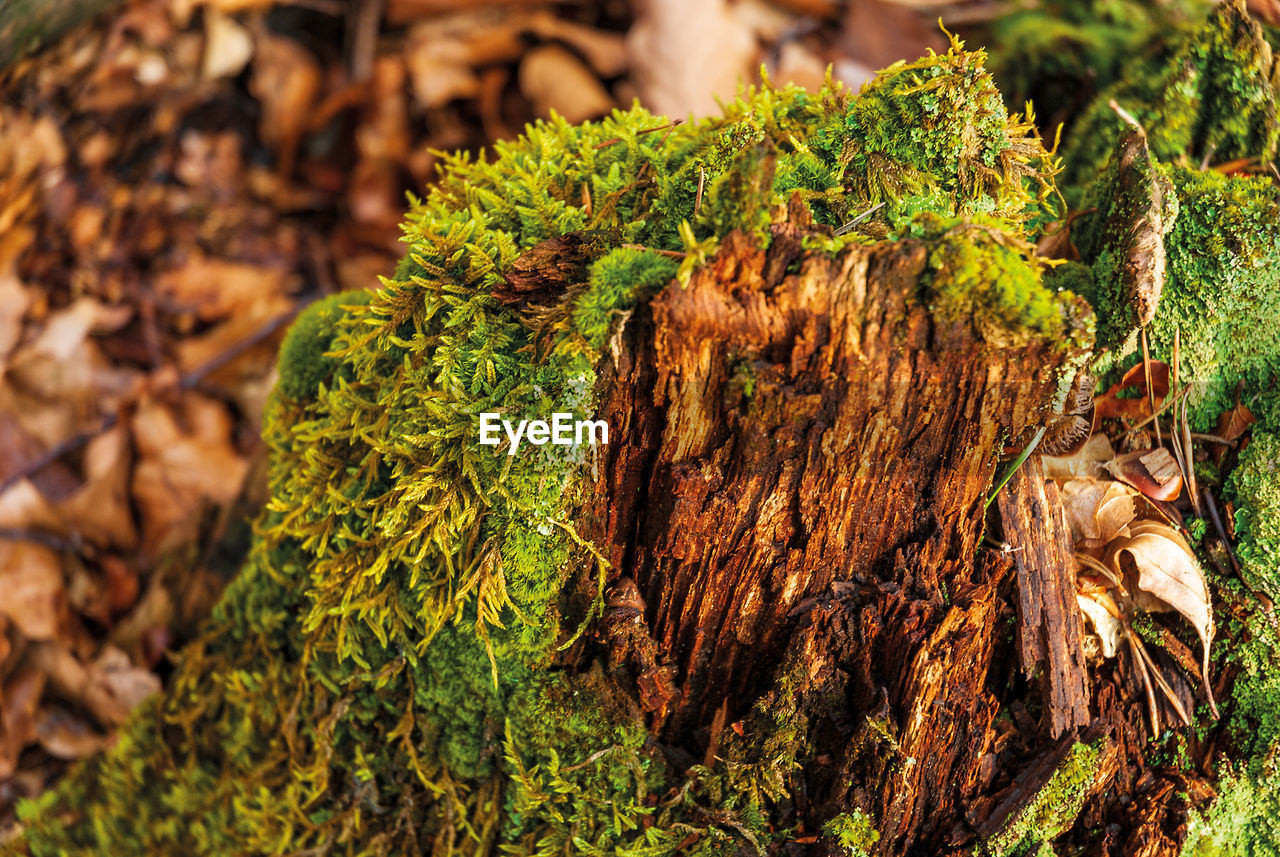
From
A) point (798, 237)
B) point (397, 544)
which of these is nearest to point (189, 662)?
point (397, 544)

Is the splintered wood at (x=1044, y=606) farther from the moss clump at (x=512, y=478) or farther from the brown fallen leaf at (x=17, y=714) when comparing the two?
the brown fallen leaf at (x=17, y=714)

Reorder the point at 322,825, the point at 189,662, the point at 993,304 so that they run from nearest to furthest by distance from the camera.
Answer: the point at 993,304 → the point at 322,825 → the point at 189,662

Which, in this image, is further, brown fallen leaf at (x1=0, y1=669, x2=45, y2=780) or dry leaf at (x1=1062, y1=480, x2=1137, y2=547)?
brown fallen leaf at (x1=0, y1=669, x2=45, y2=780)

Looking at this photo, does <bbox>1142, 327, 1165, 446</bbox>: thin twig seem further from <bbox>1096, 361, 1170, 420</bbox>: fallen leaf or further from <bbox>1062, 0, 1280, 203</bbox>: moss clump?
<bbox>1062, 0, 1280, 203</bbox>: moss clump

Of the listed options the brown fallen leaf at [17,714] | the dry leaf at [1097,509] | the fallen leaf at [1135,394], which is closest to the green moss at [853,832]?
the dry leaf at [1097,509]

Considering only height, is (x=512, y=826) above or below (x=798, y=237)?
below

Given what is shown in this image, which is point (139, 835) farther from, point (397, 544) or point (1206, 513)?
point (1206, 513)

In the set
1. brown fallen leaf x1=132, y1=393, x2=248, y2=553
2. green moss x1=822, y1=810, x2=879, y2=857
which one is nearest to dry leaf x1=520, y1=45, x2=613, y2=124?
brown fallen leaf x1=132, y1=393, x2=248, y2=553
